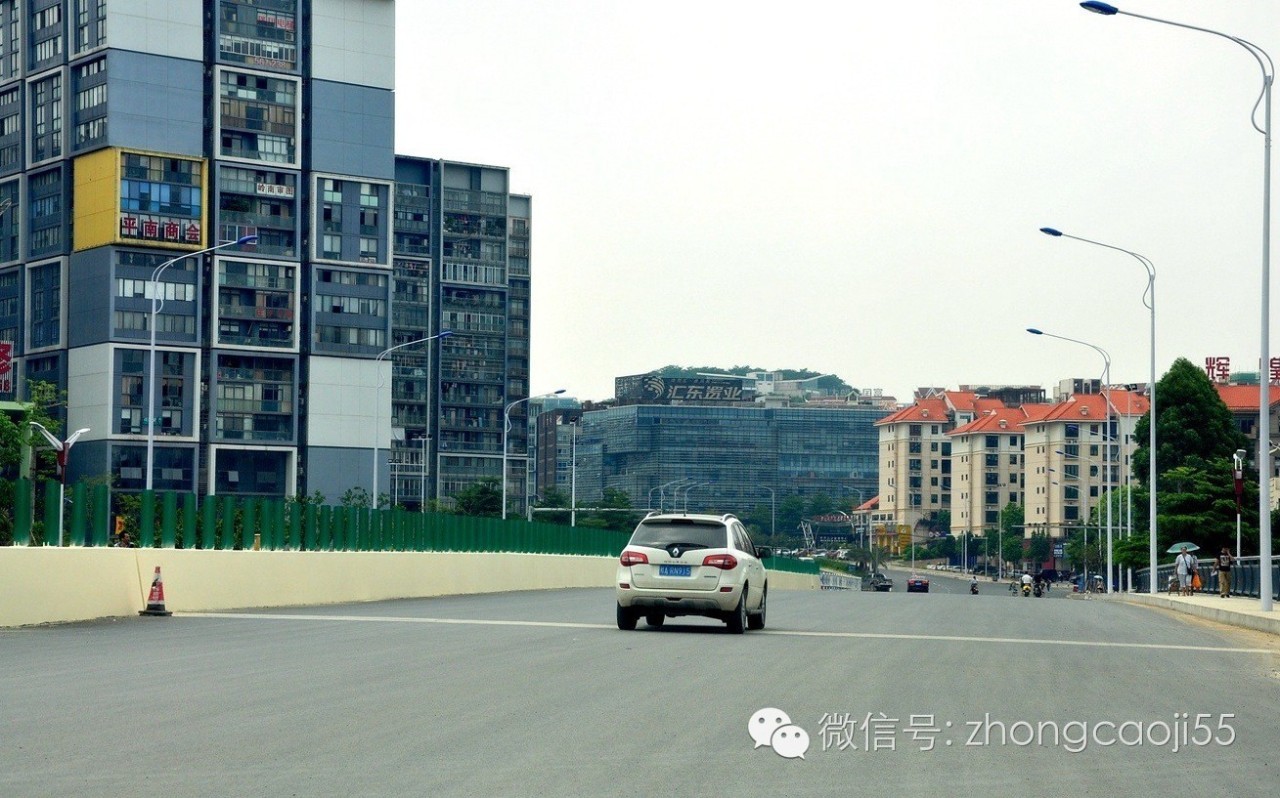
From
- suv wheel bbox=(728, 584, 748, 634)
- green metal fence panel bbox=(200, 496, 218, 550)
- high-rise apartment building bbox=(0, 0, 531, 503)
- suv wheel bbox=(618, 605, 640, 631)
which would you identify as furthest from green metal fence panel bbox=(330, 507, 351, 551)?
high-rise apartment building bbox=(0, 0, 531, 503)

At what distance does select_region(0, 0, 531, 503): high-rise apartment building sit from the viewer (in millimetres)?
120312

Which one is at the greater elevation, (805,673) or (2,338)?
(2,338)

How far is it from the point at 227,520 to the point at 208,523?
688mm

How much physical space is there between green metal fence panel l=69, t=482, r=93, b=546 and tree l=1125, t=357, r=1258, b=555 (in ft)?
216

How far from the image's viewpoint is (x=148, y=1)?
400 ft

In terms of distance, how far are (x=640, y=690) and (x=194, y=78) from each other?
117m

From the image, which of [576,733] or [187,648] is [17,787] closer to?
[576,733]

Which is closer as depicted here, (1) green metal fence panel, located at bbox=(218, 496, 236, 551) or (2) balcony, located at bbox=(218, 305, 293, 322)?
(1) green metal fence panel, located at bbox=(218, 496, 236, 551)

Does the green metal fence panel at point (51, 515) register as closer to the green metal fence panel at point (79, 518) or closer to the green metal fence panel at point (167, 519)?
the green metal fence panel at point (79, 518)

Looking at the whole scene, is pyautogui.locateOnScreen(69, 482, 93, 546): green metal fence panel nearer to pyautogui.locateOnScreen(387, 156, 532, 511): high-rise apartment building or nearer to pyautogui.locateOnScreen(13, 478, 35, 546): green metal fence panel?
pyautogui.locateOnScreen(13, 478, 35, 546): green metal fence panel

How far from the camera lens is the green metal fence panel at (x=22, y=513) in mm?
22469

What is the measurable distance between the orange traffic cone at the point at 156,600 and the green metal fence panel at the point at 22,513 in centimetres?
264

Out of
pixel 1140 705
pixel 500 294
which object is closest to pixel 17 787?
pixel 1140 705

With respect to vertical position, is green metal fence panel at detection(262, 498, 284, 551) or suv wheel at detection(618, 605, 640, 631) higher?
green metal fence panel at detection(262, 498, 284, 551)
